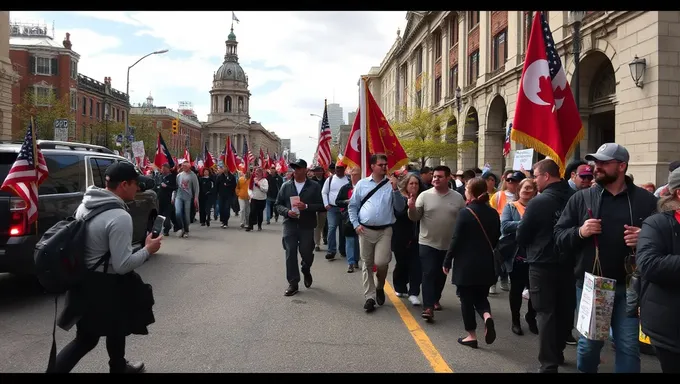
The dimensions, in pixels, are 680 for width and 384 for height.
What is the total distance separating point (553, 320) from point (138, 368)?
3540mm

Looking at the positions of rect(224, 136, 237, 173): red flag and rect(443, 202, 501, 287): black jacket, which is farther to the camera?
rect(224, 136, 237, 173): red flag

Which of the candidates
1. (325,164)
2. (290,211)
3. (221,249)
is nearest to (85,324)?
(290,211)

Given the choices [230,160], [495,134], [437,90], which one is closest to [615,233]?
[230,160]

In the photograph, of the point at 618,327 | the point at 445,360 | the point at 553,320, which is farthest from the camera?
the point at 445,360

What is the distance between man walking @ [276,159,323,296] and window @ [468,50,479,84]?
89.5 ft

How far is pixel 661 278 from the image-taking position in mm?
3287

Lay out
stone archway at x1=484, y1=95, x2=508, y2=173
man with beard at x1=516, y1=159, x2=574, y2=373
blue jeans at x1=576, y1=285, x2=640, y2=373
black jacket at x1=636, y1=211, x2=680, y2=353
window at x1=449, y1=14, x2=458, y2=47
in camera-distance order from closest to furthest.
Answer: black jacket at x1=636, y1=211, x2=680, y2=353 → blue jeans at x1=576, y1=285, x2=640, y2=373 → man with beard at x1=516, y1=159, x2=574, y2=373 → stone archway at x1=484, y1=95, x2=508, y2=173 → window at x1=449, y1=14, x2=458, y2=47

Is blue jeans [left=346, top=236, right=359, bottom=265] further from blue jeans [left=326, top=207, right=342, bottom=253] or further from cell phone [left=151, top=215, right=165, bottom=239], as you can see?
cell phone [left=151, top=215, right=165, bottom=239]

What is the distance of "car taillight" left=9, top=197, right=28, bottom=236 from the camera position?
6.66 meters

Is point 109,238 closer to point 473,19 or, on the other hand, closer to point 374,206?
point 374,206

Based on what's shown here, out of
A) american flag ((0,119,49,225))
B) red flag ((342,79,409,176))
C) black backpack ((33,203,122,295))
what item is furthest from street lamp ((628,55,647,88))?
black backpack ((33,203,122,295))

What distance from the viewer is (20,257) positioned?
6.64m

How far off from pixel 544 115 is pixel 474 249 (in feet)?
5.20
